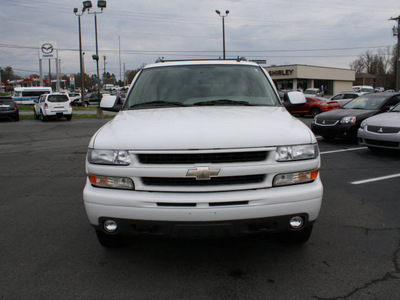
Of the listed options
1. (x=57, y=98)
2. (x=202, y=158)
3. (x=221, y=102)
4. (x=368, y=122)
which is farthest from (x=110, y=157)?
(x=57, y=98)

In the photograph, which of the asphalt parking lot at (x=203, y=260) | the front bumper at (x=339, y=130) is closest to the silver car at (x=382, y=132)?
the front bumper at (x=339, y=130)

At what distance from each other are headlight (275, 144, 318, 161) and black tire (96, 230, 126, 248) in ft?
5.52

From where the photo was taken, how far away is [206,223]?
2.78m

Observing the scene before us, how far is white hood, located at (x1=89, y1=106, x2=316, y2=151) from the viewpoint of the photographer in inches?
112

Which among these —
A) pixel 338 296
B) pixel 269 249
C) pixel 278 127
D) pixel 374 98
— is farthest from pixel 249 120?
pixel 374 98

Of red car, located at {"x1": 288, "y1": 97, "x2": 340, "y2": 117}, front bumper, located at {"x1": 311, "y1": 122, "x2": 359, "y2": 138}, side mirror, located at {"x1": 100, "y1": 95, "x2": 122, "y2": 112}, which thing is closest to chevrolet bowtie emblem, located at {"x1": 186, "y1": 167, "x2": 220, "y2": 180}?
side mirror, located at {"x1": 100, "y1": 95, "x2": 122, "y2": 112}

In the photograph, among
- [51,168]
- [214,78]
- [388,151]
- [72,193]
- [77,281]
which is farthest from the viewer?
[388,151]

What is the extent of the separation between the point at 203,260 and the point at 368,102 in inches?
419

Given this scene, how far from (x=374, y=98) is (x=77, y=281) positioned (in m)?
11.7

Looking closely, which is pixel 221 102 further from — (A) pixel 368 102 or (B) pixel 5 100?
(B) pixel 5 100

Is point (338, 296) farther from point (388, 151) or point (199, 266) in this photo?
point (388, 151)

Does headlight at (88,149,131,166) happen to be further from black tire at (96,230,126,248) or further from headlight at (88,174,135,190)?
black tire at (96,230,126,248)

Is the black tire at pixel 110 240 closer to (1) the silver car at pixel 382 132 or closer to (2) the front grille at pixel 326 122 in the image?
(1) the silver car at pixel 382 132

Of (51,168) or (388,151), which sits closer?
(51,168)
